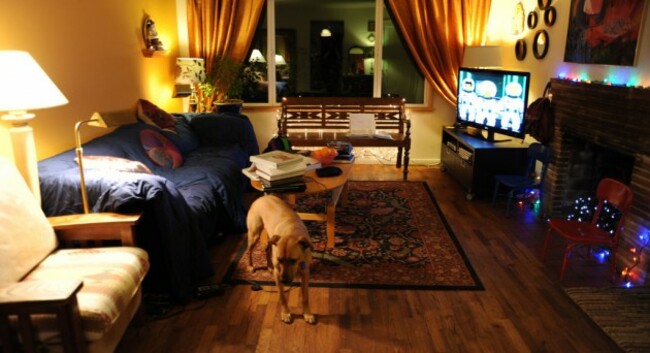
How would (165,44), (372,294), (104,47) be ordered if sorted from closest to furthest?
(372,294) → (104,47) → (165,44)

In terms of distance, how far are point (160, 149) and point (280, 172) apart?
139 centimetres

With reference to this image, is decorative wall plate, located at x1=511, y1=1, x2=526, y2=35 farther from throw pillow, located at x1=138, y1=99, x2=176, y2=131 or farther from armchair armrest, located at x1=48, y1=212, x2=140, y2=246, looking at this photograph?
armchair armrest, located at x1=48, y1=212, x2=140, y2=246

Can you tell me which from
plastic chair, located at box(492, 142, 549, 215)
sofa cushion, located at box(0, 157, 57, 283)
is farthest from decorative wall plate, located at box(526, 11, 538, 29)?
sofa cushion, located at box(0, 157, 57, 283)

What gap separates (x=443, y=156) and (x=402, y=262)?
262 cm

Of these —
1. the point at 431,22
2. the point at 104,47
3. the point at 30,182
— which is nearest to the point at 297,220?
the point at 30,182

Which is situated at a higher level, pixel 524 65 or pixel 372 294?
pixel 524 65

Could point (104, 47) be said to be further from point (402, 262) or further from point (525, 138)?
point (525, 138)

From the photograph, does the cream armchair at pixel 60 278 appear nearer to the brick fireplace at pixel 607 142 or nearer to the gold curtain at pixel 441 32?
the brick fireplace at pixel 607 142

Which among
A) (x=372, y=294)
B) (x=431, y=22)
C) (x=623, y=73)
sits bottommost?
(x=372, y=294)

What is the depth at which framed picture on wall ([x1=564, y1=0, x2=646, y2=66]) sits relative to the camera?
3033mm

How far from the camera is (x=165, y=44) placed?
5188 mm

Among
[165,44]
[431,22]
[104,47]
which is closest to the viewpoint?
[104,47]

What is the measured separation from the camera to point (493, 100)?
185 inches

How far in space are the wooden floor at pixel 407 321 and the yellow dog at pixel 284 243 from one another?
173 mm
